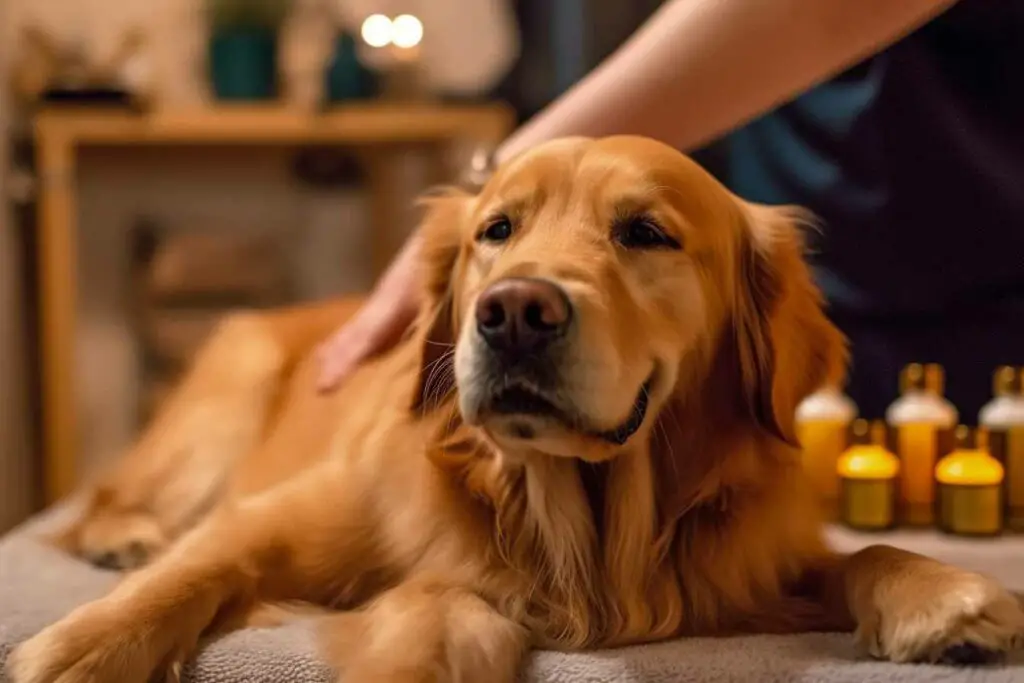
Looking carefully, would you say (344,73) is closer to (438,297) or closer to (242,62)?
(242,62)

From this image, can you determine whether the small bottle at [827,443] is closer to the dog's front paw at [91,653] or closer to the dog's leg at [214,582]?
the dog's leg at [214,582]

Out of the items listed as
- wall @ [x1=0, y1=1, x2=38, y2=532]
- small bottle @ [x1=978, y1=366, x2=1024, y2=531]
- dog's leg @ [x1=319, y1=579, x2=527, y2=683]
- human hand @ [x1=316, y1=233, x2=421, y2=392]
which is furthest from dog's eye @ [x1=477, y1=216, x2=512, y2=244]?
wall @ [x1=0, y1=1, x2=38, y2=532]

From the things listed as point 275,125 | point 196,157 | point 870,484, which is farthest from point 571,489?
point 196,157

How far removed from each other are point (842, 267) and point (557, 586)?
928 mm

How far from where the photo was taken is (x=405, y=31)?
2.81 metres

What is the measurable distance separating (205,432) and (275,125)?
0.99 meters

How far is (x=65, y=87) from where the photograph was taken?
265 cm

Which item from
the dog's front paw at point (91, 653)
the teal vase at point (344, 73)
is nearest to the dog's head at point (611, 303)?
the dog's front paw at point (91, 653)

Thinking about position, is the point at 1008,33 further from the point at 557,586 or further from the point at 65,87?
the point at 65,87

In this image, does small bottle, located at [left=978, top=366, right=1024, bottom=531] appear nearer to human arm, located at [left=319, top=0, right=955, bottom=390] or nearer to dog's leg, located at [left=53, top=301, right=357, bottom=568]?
human arm, located at [left=319, top=0, right=955, bottom=390]

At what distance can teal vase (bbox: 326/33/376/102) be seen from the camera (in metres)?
2.80

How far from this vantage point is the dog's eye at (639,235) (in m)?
1.17

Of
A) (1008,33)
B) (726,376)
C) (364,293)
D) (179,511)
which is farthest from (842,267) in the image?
(364,293)

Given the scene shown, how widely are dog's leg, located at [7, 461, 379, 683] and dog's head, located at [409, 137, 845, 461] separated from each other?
18cm
